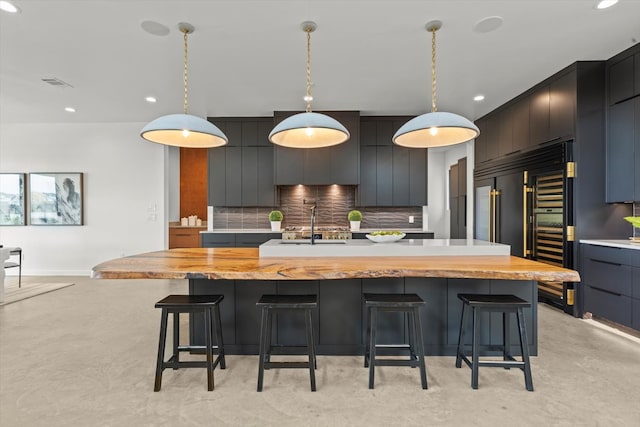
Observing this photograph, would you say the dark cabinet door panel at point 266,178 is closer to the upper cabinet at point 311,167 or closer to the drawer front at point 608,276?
the upper cabinet at point 311,167

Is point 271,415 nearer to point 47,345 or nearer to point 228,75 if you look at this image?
point 47,345

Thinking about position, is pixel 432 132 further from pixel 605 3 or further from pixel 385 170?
pixel 385 170

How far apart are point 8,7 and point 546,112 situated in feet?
17.6

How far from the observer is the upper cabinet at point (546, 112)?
3.57 m

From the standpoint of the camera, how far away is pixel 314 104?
195 inches

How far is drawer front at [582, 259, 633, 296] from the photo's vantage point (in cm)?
309

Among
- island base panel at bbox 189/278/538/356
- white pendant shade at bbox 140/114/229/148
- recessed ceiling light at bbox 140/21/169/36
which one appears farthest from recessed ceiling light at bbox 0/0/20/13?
island base panel at bbox 189/278/538/356

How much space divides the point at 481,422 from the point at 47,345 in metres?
3.44

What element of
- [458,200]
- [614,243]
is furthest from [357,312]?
[458,200]

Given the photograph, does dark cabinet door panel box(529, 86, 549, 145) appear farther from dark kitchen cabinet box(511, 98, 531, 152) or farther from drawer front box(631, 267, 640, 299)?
drawer front box(631, 267, 640, 299)

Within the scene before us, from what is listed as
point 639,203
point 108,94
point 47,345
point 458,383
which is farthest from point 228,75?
point 639,203

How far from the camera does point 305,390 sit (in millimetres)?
2168

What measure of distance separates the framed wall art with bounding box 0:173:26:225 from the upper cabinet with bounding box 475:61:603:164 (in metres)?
8.02

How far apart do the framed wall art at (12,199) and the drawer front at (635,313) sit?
8.65 meters
